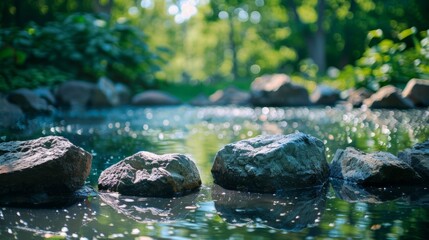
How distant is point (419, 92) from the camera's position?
17.2m

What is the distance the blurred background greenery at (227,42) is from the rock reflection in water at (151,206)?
9.20 metres

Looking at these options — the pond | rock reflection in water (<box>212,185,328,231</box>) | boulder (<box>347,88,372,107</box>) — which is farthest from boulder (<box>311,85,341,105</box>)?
rock reflection in water (<box>212,185,328,231</box>)

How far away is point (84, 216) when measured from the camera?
5324 mm

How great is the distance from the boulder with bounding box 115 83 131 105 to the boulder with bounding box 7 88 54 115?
16.3 ft

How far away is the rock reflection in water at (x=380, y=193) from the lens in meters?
5.94

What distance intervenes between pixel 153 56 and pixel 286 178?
18.5 meters

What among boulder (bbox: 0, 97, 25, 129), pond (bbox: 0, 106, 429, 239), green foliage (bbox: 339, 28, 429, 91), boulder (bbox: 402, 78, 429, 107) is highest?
green foliage (bbox: 339, 28, 429, 91)

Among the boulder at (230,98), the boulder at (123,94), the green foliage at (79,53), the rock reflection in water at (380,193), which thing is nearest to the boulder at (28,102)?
the green foliage at (79,53)

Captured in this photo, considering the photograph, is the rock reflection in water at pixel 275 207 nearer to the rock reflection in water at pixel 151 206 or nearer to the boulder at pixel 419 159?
the rock reflection in water at pixel 151 206

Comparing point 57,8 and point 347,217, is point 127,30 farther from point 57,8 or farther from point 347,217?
point 347,217

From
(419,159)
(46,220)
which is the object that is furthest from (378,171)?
(46,220)

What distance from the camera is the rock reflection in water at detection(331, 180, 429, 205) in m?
5.94

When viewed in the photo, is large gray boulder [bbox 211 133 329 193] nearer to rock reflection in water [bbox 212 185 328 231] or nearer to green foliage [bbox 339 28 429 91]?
rock reflection in water [bbox 212 185 328 231]

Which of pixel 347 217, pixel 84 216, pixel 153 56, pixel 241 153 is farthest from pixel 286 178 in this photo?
pixel 153 56
